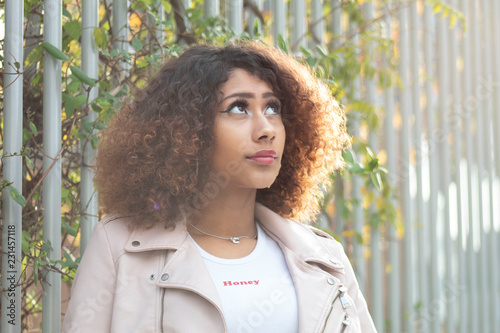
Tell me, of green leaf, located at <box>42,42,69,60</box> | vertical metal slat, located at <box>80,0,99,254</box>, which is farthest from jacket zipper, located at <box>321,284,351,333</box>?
green leaf, located at <box>42,42,69,60</box>

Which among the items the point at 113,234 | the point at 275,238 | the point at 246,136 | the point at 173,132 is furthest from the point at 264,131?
the point at 113,234

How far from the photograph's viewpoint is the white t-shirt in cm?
173

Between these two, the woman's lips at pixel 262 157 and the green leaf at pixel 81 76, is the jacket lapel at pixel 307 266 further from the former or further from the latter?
the green leaf at pixel 81 76

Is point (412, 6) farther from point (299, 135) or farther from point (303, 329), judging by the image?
point (303, 329)

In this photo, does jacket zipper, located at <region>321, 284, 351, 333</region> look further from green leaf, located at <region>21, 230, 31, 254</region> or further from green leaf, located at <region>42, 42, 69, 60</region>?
green leaf, located at <region>42, 42, 69, 60</region>

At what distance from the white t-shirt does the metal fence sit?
1.18 m

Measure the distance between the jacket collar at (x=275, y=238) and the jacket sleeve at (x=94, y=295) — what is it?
74mm

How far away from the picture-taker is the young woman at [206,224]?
1669 millimetres

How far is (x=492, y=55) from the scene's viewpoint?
448 cm

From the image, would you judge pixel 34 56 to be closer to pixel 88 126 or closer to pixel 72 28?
pixel 72 28

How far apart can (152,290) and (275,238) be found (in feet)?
1.63

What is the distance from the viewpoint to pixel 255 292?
1.76 meters

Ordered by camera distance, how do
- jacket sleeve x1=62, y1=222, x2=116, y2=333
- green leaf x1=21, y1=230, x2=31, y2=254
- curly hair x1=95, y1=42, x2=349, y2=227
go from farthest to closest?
green leaf x1=21, y1=230, x2=31, y2=254 < curly hair x1=95, y1=42, x2=349, y2=227 < jacket sleeve x1=62, y1=222, x2=116, y2=333

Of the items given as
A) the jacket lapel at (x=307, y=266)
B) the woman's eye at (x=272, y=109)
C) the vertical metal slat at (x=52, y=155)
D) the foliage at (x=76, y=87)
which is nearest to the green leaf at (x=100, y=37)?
the foliage at (x=76, y=87)
